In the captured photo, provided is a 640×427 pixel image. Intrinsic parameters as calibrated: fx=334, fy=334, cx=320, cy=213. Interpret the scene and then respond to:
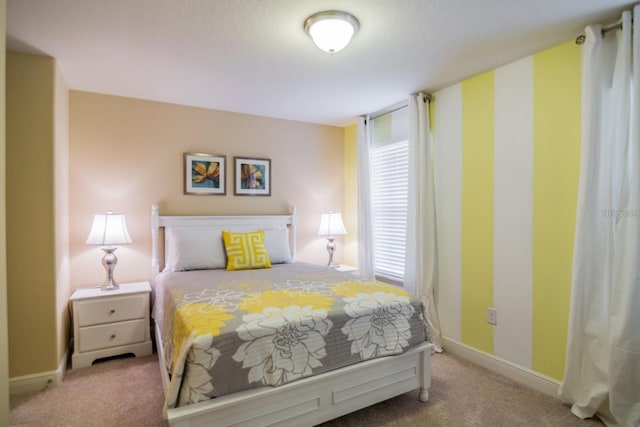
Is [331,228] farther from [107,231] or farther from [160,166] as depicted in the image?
[107,231]

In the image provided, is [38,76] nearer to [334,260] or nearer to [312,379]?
[312,379]

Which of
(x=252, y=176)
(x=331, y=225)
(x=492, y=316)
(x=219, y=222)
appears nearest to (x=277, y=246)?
(x=219, y=222)

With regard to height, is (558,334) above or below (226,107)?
below

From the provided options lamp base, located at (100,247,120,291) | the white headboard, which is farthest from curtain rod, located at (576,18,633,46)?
lamp base, located at (100,247,120,291)

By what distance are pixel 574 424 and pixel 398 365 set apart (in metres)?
1.05

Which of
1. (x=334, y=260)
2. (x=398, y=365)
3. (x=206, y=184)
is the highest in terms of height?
(x=206, y=184)

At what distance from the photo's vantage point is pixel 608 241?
1971 millimetres

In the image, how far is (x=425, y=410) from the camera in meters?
2.11

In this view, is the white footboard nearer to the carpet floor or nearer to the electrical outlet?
the carpet floor

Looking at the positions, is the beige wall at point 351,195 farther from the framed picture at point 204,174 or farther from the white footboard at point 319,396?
the white footboard at point 319,396

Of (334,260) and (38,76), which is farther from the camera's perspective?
(334,260)

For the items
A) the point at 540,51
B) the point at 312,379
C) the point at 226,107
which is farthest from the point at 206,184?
the point at 540,51

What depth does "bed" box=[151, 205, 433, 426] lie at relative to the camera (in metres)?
1.55

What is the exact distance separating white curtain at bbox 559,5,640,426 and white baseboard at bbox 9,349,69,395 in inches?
136
